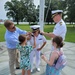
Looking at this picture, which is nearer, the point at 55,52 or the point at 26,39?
the point at 55,52

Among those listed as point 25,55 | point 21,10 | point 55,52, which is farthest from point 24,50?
point 21,10

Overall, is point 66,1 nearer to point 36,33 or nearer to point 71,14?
point 71,14

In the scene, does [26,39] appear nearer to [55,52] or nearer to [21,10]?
[55,52]

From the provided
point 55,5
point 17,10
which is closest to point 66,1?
point 55,5

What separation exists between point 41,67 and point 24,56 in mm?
1847

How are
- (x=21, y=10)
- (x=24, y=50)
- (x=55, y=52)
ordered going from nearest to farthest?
1. (x=55, y=52)
2. (x=24, y=50)
3. (x=21, y=10)

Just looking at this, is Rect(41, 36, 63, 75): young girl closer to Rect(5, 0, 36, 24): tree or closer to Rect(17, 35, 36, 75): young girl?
Rect(17, 35, 36, 75): young girl

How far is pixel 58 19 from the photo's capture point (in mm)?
4316

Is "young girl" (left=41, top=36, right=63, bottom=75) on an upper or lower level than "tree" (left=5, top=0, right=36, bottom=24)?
upper

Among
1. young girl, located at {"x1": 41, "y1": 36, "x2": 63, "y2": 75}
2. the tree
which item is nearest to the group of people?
young girl, located at {"x1": 41, "y1": 36, "x2": 63, "y2": 75}

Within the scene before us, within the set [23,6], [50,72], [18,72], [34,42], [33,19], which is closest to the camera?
[50,72]

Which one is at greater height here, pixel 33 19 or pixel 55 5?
pixel 55 5

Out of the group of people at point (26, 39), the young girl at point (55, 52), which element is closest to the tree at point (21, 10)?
the group of people at point (26, 39)

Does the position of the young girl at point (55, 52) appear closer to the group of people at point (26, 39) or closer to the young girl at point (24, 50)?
the group of people at point (26, 39)
